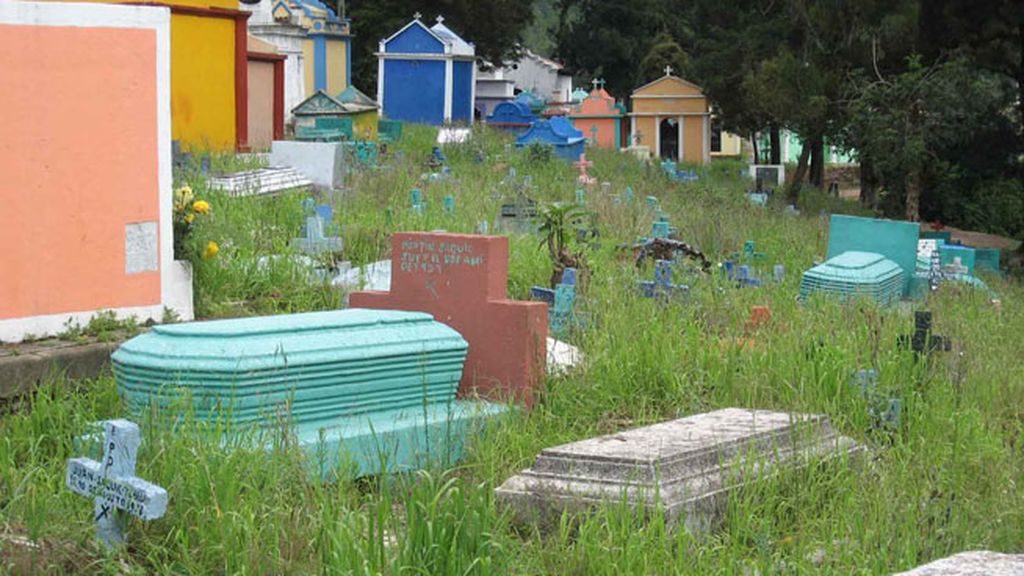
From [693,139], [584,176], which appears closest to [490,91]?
[693,139]

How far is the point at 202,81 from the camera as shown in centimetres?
1694

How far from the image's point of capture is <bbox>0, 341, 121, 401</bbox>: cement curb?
20.7 feet

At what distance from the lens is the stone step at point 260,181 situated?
12031mm

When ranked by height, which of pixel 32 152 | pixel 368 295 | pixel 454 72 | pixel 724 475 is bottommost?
pixel 724 475

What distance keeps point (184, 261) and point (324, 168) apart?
6.39 meters

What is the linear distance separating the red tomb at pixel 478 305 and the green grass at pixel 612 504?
235 mm

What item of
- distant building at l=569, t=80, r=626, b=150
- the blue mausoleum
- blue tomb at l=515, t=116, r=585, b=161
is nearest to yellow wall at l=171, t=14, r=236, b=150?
blue tomb at l=515, t=116, r=585, b=161

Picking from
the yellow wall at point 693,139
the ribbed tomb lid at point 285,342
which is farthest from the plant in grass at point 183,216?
the yellow wall at point 693,139

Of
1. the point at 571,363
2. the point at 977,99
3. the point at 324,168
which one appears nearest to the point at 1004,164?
the point at 977,99

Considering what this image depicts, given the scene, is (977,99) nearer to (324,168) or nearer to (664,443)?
(324,168)

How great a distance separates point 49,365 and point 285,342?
1.40 metres

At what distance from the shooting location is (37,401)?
19.7 feet

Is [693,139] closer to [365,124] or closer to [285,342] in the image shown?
[365,124]

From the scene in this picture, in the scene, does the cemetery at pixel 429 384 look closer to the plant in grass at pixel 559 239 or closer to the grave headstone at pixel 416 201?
the plant in grass at pixel 559 239
